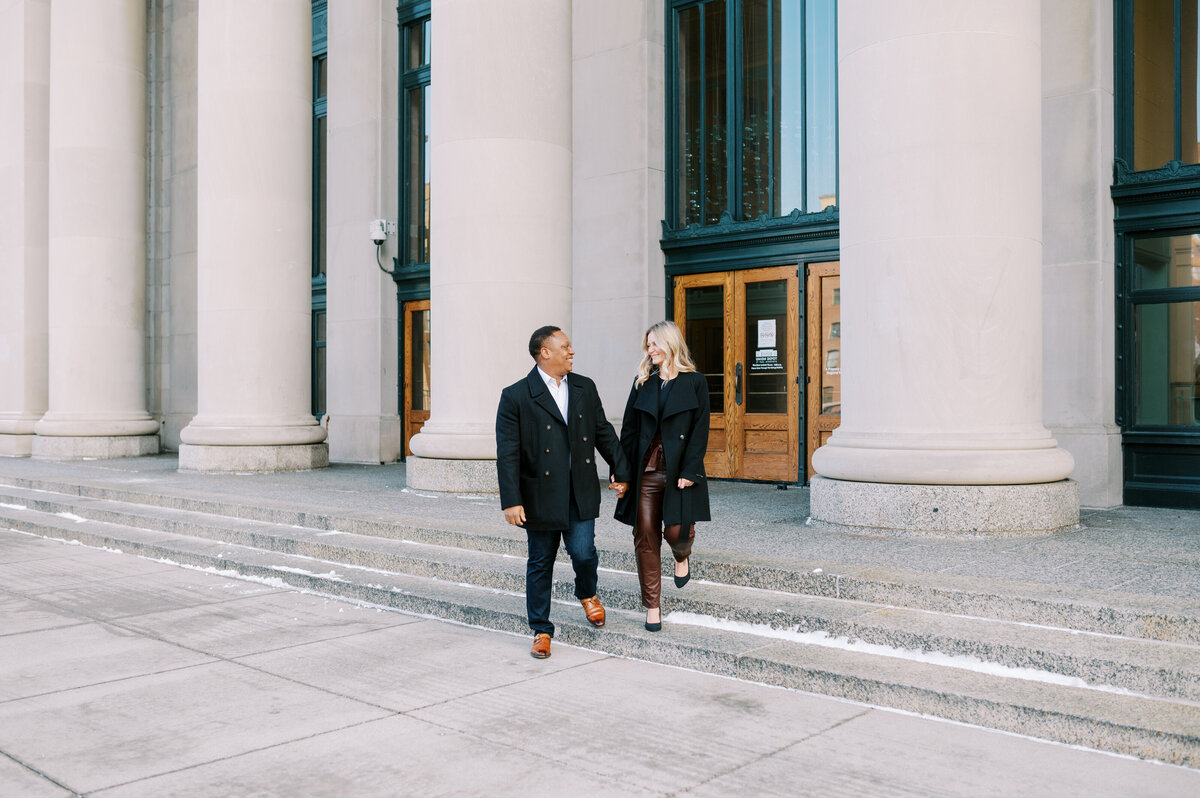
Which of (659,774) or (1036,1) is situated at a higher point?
(1036,1)

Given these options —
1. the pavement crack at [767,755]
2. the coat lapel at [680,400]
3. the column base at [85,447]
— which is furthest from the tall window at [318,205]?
the pavement crack at [767,755]

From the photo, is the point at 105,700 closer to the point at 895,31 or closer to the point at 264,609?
the point at 264,609

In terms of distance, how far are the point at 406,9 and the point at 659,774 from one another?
16.6m

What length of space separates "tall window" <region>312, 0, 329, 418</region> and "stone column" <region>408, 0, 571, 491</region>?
8759 millimetres

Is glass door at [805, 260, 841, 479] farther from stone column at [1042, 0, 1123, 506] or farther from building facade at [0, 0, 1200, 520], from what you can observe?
stone column at [1042, 0, 1123, 506]

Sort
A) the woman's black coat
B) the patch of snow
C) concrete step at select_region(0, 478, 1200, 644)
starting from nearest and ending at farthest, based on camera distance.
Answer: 1. the patch of snow
2. concrete step at select_region(0, 478, 1200, 644)
3. the woman's black coat

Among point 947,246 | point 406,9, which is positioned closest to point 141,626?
point 947,246

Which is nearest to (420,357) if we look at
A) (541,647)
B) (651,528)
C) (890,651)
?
(651,528)

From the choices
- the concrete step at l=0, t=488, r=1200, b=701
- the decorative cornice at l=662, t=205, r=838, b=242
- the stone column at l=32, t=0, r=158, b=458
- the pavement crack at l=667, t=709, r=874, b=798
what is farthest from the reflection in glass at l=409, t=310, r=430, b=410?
the pavement crack at l=667, t=709, r=874, b=798

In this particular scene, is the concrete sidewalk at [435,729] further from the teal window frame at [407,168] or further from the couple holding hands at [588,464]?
the teal window frame at [407,168]

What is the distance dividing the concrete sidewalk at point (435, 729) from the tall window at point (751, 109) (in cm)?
865

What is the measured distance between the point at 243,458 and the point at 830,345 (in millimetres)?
9209

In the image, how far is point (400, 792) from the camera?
423cm

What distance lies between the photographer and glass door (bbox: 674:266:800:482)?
13.6m
